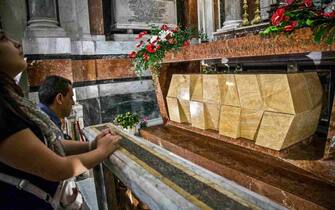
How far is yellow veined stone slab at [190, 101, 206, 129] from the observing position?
3477 millimetres

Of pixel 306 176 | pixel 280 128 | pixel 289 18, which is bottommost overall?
pixel 306 176

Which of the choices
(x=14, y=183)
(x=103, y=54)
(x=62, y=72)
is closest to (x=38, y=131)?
(x=14, y=183)

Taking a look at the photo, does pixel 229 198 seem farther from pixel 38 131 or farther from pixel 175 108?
pixel 175 108

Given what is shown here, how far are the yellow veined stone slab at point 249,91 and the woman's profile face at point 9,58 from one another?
87.8 inches

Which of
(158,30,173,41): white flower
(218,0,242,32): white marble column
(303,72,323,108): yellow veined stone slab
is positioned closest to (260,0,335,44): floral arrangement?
(303,72,323,108): yellow veined stone slab

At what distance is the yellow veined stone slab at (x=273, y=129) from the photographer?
8.15ft

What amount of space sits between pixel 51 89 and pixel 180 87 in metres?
1.97

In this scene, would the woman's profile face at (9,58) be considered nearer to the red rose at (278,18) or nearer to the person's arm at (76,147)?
the person's arm at (76,147)

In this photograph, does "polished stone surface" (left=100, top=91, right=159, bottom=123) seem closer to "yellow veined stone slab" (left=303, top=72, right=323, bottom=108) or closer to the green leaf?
"yellow veined stone slab" (left=303, top=72, right=323, bottom=108)

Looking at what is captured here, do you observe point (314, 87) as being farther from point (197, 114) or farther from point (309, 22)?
point (197, 114)

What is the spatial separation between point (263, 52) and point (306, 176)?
1.14m

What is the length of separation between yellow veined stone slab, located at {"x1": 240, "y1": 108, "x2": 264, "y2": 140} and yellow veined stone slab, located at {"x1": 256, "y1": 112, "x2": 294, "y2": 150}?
7 centimetres

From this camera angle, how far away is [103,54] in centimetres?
602

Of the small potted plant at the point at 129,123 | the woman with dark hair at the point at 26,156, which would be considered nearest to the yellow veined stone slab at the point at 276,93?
the woman with dark hair at the point at 26,156
